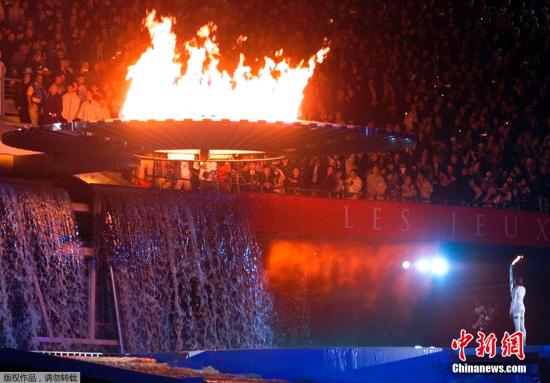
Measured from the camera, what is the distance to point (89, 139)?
15117 mm

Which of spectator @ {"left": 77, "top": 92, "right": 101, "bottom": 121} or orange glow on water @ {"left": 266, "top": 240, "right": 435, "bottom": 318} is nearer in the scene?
spectator @ {"left": 77, "top": 92, "right": 101, "bottom": 121}

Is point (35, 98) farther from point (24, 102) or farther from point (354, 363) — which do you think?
point (354, 363)

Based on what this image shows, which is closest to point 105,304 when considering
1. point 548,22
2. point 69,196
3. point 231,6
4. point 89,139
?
point 69,196

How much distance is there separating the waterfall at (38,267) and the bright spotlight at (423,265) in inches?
348

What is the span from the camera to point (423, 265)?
75.9ft

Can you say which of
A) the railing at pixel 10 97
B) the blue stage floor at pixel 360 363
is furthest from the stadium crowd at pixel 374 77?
the blue stage floor at pixel 360 363

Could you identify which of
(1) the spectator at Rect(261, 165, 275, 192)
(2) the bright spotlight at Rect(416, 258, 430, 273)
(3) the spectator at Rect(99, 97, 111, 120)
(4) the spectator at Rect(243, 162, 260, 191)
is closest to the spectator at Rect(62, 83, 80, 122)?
(3) the spectator at Rect(99, 97, 111, 120)

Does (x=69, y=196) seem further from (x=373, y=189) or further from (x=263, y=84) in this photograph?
(x=373, y=189)

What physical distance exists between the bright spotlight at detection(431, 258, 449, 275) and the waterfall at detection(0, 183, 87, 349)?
9.04m

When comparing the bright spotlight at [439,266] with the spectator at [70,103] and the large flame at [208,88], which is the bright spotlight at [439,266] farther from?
the spectator at [70,103]

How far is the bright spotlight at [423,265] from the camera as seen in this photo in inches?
907

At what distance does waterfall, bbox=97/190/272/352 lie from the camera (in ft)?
56.3

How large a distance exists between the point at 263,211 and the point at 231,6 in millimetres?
6179

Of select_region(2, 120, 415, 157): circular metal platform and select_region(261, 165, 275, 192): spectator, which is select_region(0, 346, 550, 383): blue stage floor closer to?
select_region(2, 120, 415, 157): circular metal platform
